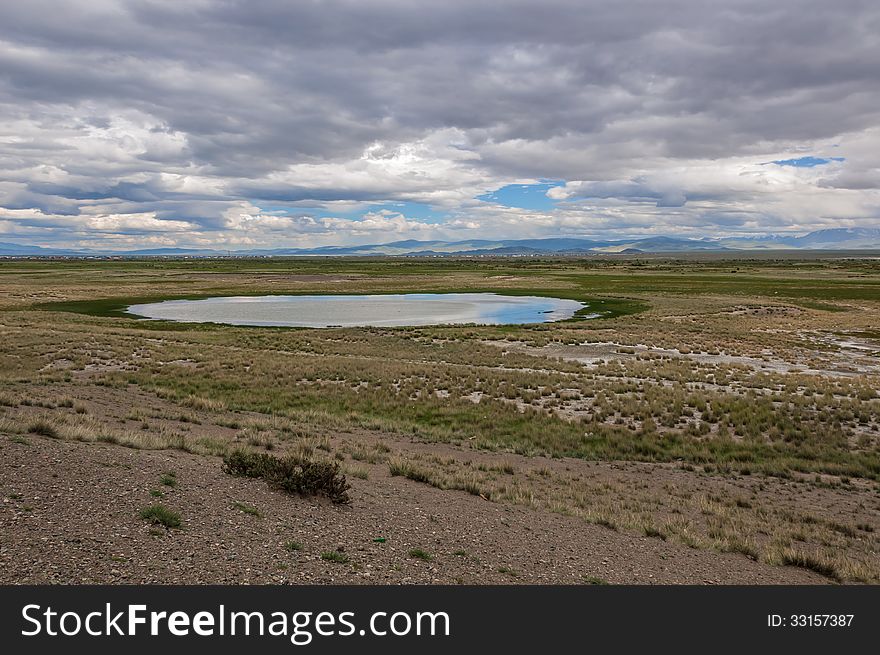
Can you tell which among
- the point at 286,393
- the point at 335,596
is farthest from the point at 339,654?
the point at 286,393

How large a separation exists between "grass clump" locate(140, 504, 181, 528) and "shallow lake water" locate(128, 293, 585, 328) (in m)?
46.9

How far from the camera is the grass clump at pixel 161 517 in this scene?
8711 millimetres

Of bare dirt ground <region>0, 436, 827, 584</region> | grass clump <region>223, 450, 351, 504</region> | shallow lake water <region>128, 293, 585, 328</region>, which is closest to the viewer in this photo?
bare dirt ground <region>0, 436, 827, 584</region>

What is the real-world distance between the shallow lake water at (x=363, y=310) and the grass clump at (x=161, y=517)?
46.9m

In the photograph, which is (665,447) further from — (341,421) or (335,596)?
(335,596)

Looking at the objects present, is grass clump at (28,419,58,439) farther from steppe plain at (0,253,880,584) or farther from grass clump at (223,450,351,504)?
grass clump at (223,450,351,504)

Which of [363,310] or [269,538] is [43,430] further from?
[363,310]

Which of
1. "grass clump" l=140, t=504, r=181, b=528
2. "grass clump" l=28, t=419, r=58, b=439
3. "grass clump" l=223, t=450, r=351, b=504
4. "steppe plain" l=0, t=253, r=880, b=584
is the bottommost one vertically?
"steppe plain" l=0, t=253, r=880, b=584

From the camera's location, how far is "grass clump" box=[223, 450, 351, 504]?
36.8 ft

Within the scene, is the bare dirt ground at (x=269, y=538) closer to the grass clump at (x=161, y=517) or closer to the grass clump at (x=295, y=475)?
the grass clump at (x=161, y=517)

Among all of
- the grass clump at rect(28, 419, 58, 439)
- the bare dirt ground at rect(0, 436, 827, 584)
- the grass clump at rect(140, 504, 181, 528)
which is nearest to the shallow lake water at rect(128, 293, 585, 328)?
the grass clump at rect(28, 419, 58, 439)

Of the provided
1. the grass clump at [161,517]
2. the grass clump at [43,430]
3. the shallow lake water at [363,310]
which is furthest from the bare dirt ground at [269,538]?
the shallow lake water at [363,310]

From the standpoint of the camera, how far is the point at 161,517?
28.8ft

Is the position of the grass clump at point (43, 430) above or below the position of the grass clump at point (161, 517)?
above
